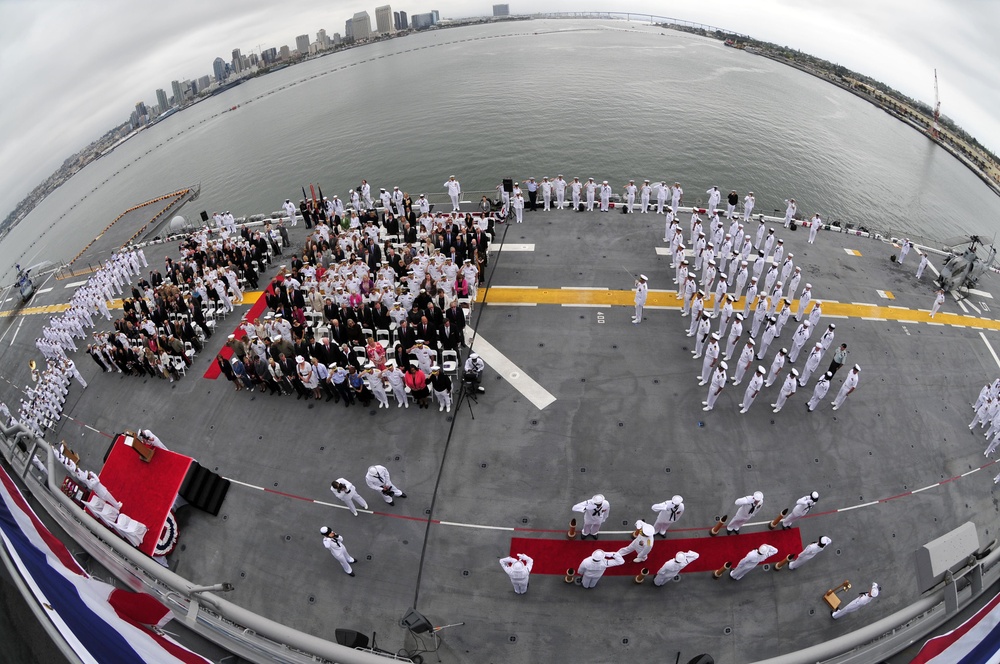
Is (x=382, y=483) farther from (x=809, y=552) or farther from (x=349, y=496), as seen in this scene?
(x=809, y=552)

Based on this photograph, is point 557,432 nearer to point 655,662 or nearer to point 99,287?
point 655,662

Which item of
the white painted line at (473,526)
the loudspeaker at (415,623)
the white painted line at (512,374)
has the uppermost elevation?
the white painted line at (512,374)

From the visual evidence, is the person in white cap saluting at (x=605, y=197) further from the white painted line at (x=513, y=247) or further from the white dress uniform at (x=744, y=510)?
the white dress uniform at (x=744, y=510)

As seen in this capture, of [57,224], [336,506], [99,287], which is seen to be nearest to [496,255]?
[336,506]

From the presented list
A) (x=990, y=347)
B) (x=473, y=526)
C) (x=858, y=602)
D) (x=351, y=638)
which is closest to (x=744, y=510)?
(x=858, y=602)

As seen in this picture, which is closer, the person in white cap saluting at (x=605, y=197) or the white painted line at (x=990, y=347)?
the white painted line at (x=990, y=347)

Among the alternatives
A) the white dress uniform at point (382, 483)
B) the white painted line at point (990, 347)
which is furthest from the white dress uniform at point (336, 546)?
the white painted line at point (990, 347)

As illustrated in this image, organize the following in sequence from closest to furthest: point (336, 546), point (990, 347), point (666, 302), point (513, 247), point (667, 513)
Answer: point (336, 546) → point (667, 513) → point (990, 347) → point (666, 302) → point (513, 247)
